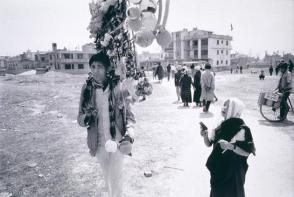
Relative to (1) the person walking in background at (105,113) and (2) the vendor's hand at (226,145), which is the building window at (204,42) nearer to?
(2) the vendor's hand at (226,145)

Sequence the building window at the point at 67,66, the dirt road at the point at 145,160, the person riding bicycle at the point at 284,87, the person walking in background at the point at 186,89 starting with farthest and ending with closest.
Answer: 1. the building window at the point at 67,66
2. the person walking in background at the point at 186,89
3. the person riding bicycle at the point at 284,87
4. the dirt road at the point at 145,160

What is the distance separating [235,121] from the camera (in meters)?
2.77

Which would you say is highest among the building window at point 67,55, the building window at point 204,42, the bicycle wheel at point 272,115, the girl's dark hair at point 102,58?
the building window at point 204,42

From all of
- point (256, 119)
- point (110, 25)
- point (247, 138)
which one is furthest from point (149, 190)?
point (256, 119)

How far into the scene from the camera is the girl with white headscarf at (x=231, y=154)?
8.87 feet

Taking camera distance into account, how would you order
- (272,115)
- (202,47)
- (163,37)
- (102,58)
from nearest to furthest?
(163,37), (102,58), (272,115), (202,47)

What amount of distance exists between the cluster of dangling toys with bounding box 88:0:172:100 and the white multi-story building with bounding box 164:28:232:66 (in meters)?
59.1

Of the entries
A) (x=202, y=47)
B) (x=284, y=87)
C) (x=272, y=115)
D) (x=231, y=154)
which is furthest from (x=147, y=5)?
(x=202, y=47)

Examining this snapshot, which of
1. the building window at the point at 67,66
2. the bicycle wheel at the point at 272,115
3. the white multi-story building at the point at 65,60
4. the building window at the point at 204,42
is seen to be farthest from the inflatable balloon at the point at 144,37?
the building window at the point at 204,42

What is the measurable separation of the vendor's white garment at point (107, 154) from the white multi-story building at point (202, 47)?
194 ft

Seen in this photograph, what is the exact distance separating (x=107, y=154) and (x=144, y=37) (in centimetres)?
132

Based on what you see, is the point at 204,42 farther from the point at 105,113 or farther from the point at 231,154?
the point at 105,113

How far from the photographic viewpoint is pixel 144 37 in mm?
1989

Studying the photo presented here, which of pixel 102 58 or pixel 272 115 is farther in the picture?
pixel 272 115
